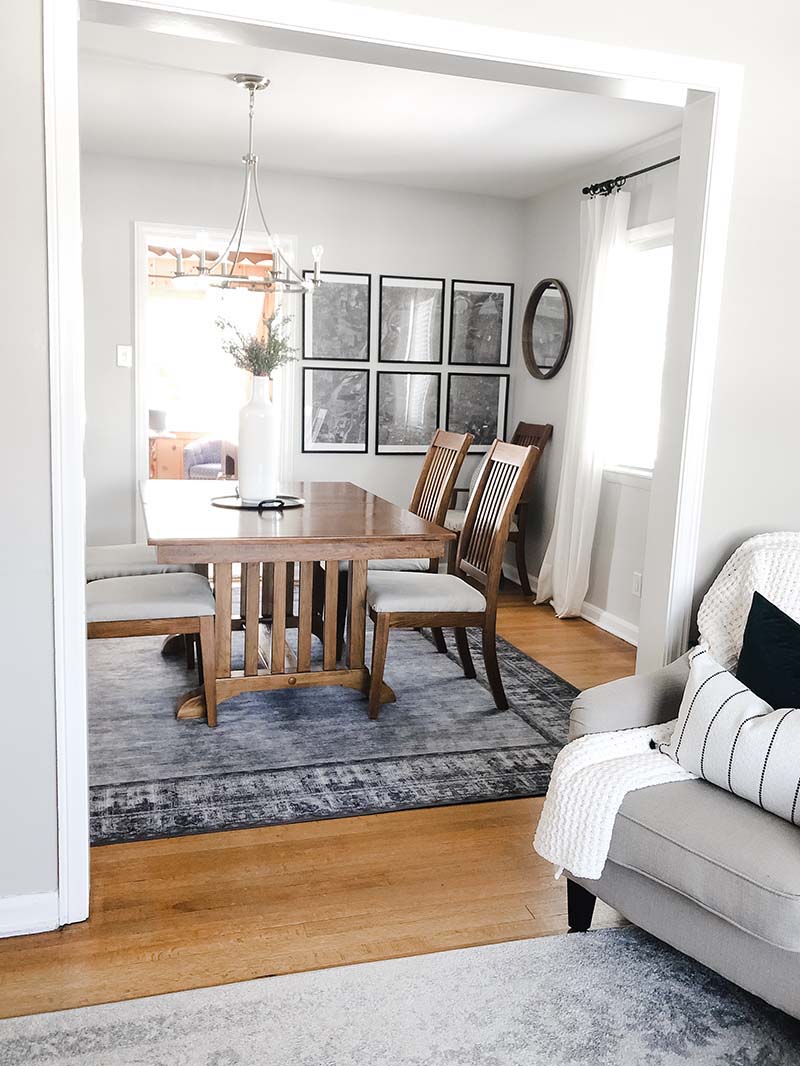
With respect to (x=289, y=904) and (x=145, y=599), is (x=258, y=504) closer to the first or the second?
(x=145, y=599)

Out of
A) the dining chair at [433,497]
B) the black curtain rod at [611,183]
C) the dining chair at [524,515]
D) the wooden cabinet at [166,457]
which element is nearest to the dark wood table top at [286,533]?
the dining chair at [433,497]

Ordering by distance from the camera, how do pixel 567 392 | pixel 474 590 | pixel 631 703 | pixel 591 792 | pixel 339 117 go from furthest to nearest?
pixel 567 392 → pixel 339 117 → pixel 474 590 → pixel 631 703 → pixel 591 792

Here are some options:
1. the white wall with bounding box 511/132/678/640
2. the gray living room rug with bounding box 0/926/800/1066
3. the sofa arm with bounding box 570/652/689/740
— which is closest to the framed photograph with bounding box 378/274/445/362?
the white wall with bounding box 511/132/678/640

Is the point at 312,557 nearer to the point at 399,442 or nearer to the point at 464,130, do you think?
the point at 464,130

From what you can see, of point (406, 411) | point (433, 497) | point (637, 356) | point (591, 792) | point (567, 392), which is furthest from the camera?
point (406, 411)

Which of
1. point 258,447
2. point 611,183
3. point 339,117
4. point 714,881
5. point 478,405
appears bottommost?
point 714,881

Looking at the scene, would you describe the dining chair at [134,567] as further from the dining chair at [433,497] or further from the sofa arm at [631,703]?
the sofa arm at [631,703]

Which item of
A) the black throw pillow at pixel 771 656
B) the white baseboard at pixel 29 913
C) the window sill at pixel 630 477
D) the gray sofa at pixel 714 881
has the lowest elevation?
the white baseboard at pixel 29 913

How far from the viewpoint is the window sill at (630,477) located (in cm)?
463

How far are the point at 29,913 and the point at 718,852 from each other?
1.50 m

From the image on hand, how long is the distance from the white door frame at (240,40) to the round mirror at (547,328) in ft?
9.27

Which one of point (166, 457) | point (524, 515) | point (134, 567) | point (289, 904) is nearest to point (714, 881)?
point (289, 904)

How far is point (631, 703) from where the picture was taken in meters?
2.28

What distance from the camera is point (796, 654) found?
209cm
